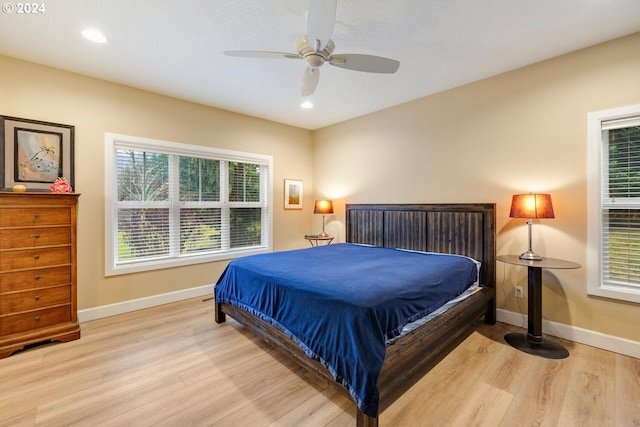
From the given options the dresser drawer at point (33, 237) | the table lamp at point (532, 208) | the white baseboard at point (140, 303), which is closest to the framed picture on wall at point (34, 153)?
the dresser drawer at point (33, 237)

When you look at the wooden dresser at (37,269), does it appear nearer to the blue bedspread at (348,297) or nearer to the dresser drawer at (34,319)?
the dresser drawer at (34,319)

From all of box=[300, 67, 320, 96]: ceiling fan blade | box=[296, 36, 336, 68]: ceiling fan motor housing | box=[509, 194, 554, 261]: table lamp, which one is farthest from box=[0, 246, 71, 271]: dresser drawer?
box=[509, 194, 554, 261]: table lamp

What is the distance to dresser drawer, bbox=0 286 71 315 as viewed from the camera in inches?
93.7

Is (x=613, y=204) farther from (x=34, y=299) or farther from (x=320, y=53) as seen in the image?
(x=34, y=299)

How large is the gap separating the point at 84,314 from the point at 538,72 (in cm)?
544

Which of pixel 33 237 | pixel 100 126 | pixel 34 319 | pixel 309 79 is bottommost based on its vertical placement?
pixel 34 319

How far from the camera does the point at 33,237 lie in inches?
97.8

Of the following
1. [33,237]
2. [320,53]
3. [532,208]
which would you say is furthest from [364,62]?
[33,237]

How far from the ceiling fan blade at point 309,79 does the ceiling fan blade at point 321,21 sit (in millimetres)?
286

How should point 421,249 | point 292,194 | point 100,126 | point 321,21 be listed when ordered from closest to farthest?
1. point 321,21
2. point 100,126
3. point 421,249
4. point 292,194

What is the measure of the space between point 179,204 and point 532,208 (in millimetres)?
4074

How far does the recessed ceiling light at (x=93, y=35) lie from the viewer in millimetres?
2293

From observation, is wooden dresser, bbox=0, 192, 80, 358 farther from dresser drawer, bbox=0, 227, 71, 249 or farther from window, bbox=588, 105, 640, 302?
window, bbox=588, 105, 640, 302

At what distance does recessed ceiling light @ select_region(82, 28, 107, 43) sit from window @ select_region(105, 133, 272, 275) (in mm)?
1123
